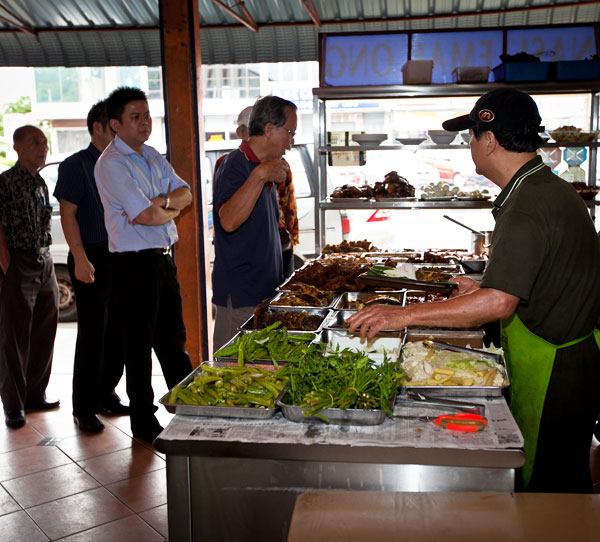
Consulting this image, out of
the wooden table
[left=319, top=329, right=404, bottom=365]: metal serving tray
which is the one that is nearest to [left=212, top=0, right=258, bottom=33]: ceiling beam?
[left=319, top=329, right=404, bottom=365]: metal serving tray

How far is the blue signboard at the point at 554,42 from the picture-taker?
228 inches

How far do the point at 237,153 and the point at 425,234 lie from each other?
602cm

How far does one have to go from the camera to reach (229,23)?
303 inches

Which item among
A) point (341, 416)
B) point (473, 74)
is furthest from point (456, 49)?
point (341, 416)

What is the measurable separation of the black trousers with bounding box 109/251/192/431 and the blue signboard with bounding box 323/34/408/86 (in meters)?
2.85

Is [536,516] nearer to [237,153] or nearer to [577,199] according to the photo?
[577,199]

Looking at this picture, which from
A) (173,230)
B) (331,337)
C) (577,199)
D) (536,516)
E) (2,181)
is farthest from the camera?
(2,181)

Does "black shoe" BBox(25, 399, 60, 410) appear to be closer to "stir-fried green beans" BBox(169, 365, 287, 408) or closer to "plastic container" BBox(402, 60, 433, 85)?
"stir-fried green beans" BBox(169, 365, 287, 408)

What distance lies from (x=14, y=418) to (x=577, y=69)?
507cm

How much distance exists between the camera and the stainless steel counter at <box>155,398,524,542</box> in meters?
1.74

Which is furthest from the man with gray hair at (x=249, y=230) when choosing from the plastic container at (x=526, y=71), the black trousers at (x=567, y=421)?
the plastic container at (x=526, y=71)

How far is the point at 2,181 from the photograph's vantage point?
446 centimetres

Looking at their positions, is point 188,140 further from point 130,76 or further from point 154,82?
point 154,82

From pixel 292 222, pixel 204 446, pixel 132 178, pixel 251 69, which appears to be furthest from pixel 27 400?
pixel 251 69
